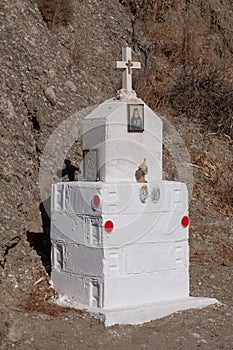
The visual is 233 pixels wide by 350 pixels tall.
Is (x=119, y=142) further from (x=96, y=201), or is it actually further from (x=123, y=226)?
(x=123, y=226)

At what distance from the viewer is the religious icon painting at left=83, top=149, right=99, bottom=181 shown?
283 inches

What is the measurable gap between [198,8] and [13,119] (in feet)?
24.0

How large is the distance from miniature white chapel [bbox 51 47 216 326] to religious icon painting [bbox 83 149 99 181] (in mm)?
10

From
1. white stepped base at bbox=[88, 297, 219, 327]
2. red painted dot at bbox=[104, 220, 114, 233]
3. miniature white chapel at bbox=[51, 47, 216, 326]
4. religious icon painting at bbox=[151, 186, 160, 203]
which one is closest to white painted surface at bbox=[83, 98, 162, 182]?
miniature white chapel at bbox=[51, 47, 216, 326]

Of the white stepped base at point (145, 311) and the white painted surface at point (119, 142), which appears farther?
the white painted surface at point (119, 142)

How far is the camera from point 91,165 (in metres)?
7.25

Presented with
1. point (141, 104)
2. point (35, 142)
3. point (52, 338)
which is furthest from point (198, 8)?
point (52, 338)

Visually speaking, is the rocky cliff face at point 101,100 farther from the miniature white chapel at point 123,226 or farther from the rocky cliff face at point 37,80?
the miniature white chapel at point 123,226

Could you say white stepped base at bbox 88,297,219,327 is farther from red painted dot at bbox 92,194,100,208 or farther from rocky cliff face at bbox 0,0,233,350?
red painted dot at bbox 92,194,100,208

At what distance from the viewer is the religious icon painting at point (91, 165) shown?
719cm

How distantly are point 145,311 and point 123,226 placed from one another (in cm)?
86

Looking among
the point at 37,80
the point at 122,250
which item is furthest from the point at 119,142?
the point at 37,80

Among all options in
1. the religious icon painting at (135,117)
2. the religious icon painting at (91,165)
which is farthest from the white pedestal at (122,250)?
the religious icon painting at (135,117)

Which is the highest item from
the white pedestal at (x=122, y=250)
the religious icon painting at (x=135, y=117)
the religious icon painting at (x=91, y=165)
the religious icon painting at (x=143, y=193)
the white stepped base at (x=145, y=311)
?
the religious icon painting at (x=135, y=117)
